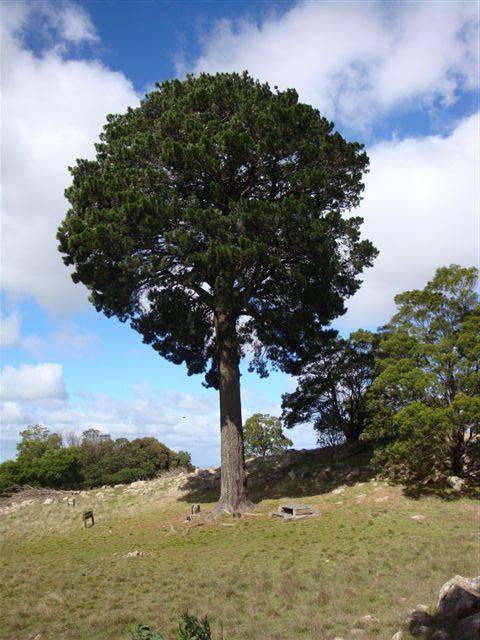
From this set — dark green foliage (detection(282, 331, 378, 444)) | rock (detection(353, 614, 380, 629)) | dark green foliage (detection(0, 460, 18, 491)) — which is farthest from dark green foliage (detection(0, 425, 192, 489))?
rock (detection(353, 614, 380, 629))

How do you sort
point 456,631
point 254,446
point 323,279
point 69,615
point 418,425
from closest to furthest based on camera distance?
point 456,631
point 69,615
point 418,425
point 323,279
point 254,446

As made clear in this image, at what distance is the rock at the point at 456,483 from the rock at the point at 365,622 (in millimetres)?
10617

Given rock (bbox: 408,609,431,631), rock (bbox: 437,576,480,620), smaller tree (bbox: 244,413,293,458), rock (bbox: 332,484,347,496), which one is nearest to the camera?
rock (bbox: 437,576,480,620)

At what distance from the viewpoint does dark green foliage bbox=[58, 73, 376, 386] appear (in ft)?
49.5

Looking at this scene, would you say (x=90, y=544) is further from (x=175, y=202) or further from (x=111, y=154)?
(x=111, y=154)

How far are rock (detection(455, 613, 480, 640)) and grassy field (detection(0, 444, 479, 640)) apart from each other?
106 cm

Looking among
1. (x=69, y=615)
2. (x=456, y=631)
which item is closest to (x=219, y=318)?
(x=69, y=615)

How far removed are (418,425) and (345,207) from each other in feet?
28.3

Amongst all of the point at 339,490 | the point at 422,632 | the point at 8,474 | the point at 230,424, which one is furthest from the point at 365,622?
the point at 8,474

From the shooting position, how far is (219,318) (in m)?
18.0

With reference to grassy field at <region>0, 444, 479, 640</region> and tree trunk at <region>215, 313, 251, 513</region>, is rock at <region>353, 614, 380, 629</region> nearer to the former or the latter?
grassy field at <region>0, 444, 479, 640</region>

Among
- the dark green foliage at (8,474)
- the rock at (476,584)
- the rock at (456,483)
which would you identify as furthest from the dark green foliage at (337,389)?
the dark green foliage at (8,474)

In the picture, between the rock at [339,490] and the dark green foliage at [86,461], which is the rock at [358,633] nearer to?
the rock at [339,490]

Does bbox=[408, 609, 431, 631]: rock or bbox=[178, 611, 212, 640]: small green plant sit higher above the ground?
bbox=[178, 611, 212, 640]: small green plant
